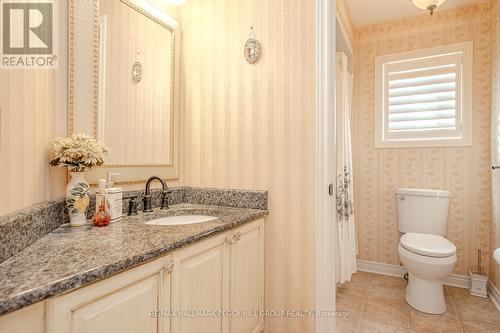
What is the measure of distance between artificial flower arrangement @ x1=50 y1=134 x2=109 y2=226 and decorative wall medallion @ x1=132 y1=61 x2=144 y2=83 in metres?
0.53

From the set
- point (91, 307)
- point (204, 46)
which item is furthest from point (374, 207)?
point (91, 307)

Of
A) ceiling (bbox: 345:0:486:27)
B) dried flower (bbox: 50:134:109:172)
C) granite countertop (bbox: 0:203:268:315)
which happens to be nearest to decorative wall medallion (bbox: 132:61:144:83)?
dried flower (bbox: 50:134:109:172)

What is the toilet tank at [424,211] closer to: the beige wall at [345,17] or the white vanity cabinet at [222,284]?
the beige wall at [345,17]

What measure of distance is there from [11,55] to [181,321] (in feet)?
A: 3.49

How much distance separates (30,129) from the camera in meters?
0.98

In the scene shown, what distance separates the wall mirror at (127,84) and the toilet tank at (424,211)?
2.11 meters

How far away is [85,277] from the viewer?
25.2 inches

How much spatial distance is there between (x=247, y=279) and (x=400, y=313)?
4.62 ft

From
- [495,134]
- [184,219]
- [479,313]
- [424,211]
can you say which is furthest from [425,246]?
[184,219]

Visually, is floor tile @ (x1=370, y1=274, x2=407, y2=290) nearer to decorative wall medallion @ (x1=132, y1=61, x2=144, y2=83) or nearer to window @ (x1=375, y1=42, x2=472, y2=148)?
window @ (x1=375, y1=42, x2=472, y2=148)

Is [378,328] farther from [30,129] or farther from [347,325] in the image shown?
[30,129]

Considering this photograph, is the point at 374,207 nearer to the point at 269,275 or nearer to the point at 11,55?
the point at 269,275

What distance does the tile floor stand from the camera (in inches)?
74.7

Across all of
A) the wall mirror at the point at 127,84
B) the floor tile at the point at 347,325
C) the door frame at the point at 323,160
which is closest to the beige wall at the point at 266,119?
the door frame at the point at 323,160
